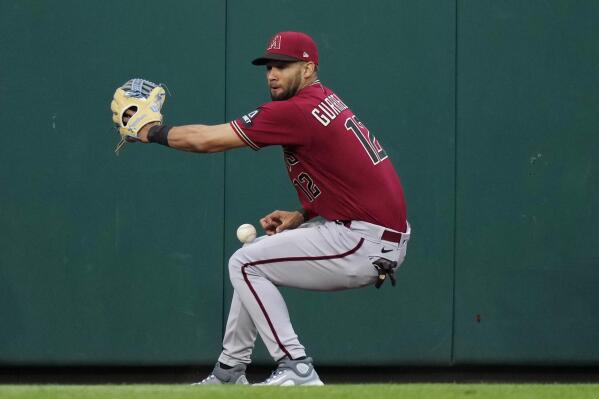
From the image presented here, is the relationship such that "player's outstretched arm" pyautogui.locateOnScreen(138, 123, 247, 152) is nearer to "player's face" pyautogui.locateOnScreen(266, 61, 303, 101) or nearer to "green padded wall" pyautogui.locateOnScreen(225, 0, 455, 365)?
"player's face" pyautogui.locateOnScreen(266, 61, 303, 101)

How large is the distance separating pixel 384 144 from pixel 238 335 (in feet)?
7.05

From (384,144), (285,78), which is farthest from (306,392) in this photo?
(384,144)

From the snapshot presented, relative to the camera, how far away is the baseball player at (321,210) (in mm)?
5816

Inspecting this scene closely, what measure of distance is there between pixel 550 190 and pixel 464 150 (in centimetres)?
57

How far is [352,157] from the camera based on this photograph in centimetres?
584

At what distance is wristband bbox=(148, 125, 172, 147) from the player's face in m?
0.55

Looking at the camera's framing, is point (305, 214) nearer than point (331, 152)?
No

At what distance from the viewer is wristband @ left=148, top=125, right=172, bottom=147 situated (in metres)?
5.88

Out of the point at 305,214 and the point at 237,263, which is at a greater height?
the point at 305,214

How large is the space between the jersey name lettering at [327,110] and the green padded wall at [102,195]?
1884mm

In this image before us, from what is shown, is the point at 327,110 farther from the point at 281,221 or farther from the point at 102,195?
the point at 102,195

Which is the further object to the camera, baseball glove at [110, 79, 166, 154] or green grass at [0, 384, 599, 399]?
baseball glove at [110, 79, 166, 154]

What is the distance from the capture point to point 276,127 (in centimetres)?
580

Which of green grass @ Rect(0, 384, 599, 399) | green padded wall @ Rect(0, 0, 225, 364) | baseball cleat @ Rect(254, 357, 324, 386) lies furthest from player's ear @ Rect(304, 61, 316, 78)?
green padded wall @ Rect(0, 0, 225, 364)
